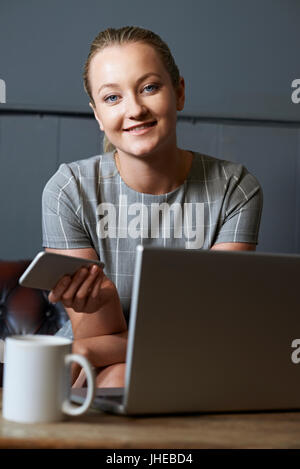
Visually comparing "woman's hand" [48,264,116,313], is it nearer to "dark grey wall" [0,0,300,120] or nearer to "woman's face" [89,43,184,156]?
"woman's face" [89,43,184,156]

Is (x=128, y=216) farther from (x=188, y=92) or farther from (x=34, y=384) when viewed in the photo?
(x=34, y=384)

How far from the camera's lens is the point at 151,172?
154cm

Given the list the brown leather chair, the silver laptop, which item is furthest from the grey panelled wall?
the silver laptop

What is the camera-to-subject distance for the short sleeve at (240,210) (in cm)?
154

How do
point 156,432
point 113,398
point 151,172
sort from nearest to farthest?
point 156,432, point 113,398, point 151,172

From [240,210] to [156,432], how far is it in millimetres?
945

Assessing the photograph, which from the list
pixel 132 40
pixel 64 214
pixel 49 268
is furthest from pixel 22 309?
pixel 49 268

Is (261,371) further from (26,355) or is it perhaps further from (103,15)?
(103,15)

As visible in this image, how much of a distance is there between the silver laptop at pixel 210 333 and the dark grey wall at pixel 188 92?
4.34ft

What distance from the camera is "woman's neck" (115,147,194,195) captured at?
5.02 feet

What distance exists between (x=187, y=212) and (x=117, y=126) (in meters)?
0.26

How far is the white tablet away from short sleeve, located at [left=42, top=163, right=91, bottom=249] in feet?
1.87

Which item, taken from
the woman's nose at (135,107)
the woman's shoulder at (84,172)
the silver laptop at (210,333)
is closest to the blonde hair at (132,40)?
the woman's nose at (135,107)
